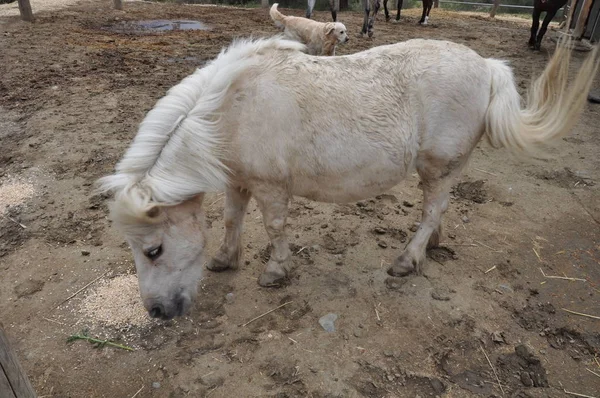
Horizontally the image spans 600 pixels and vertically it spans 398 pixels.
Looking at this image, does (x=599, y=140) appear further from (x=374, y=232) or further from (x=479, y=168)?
(x=374, y=232)

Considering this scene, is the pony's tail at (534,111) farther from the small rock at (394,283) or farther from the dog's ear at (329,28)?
the dog's ear at (329,28)

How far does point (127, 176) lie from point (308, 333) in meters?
1.44

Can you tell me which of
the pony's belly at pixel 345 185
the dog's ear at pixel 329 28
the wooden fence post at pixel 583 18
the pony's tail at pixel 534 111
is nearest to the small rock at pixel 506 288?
the pony's tail at pixel 534 111

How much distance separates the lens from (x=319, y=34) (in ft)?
23.4

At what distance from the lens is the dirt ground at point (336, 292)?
2.22 m

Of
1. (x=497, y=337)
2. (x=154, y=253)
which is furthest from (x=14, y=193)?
(x=497, y=337)

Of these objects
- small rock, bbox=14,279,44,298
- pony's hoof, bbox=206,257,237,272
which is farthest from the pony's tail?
small rock, bbox=14,279,44,298

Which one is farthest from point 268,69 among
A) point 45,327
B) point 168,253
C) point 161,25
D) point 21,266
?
point 161,25

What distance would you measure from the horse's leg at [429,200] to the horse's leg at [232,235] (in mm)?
1191

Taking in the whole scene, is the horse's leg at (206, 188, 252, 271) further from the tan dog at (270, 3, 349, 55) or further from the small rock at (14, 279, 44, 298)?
the tan dog at (270, 3, 349, 55)

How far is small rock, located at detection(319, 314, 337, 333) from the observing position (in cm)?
253

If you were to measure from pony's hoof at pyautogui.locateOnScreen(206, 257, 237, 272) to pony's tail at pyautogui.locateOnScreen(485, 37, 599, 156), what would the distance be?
2.11 metres

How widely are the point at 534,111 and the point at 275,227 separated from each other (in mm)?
1929

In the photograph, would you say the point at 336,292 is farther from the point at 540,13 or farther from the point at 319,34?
the point at 540,13
